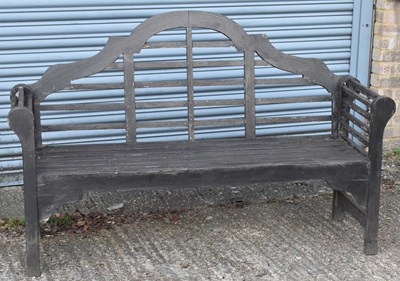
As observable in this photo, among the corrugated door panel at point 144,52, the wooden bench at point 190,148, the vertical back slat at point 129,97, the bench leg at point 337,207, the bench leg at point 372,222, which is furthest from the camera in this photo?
the corrugated door panel at point 144,52

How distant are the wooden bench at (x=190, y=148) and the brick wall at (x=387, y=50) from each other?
140 cm

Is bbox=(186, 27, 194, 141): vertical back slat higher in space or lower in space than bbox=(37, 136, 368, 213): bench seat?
higher

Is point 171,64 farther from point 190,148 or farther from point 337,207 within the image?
point 337,207

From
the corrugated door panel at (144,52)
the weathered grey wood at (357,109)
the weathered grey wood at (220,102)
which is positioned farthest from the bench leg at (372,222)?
the corrugated door panel at (144,52)

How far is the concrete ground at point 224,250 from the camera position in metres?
4.16

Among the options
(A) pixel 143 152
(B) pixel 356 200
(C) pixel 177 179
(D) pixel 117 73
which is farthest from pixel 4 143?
(B) pixel 356 200

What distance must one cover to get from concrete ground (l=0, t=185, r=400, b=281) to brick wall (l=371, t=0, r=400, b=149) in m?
1.30

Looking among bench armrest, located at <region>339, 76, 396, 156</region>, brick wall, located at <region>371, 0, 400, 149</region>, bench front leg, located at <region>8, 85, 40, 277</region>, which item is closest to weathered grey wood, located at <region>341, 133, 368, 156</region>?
bench armrest, located at <region>339, 76, 396, 156</region>

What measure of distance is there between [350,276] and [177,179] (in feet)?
3.50

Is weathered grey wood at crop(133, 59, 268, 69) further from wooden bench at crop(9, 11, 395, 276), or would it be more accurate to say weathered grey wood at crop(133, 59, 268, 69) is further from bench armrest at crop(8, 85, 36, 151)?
bench armrest at crop(8, 85, 36, 151)

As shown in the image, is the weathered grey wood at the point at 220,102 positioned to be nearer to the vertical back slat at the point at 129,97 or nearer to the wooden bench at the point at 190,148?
the wooden bench at the point at 190,148

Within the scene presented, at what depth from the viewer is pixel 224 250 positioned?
445 centimetres

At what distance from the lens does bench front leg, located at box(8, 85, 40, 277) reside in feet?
12.7

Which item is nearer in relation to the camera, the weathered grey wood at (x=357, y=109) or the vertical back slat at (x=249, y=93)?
the weathered grey wood at (x=357, y=109)
